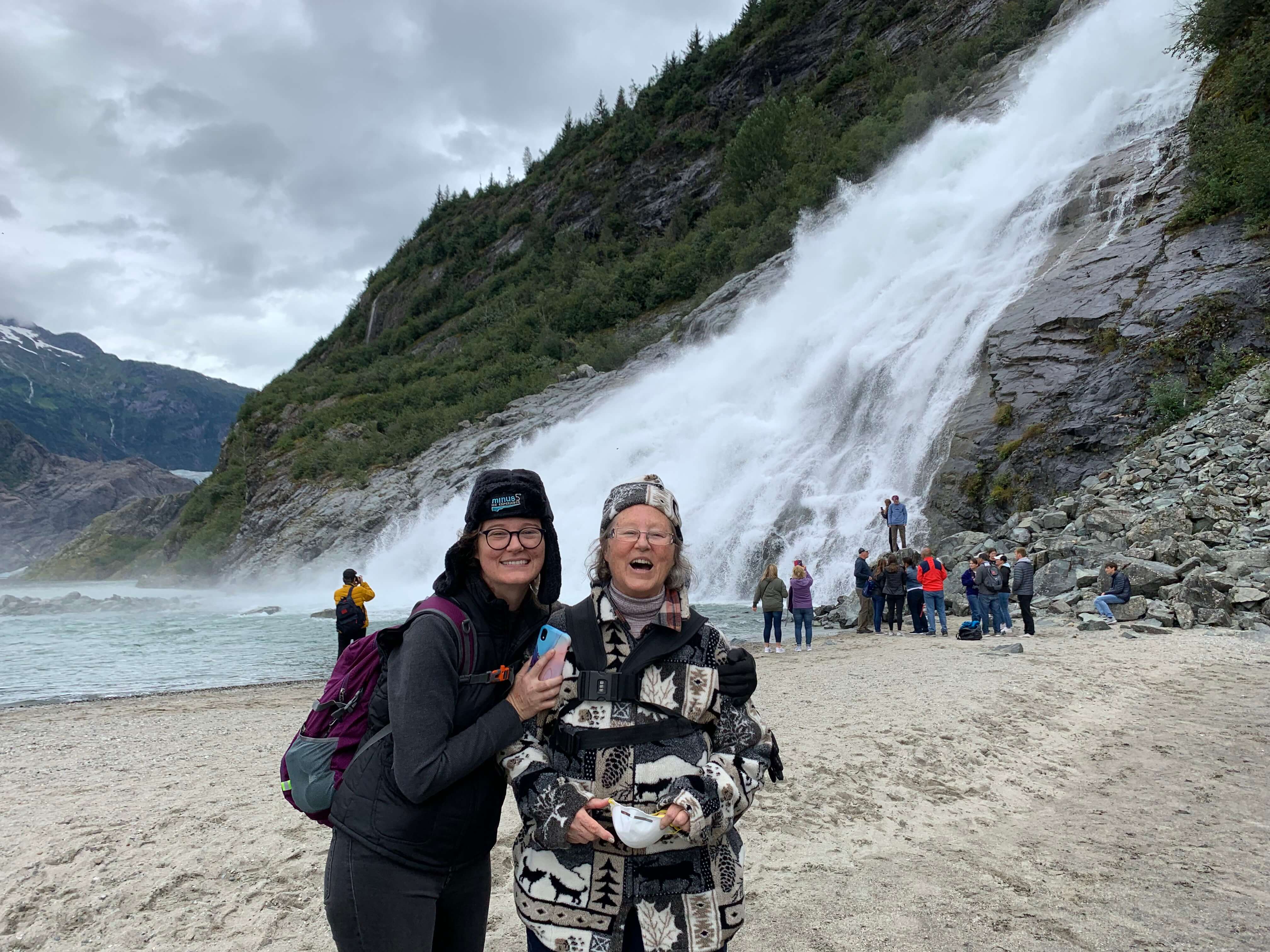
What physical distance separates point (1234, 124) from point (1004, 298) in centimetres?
755

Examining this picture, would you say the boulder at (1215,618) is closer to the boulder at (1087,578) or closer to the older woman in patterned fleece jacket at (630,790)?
the boulder at (1087,578)

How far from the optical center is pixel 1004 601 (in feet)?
42.6

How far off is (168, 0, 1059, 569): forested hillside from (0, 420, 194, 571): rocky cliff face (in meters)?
82.8

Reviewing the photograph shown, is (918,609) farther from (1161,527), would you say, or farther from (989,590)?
(1161,527)

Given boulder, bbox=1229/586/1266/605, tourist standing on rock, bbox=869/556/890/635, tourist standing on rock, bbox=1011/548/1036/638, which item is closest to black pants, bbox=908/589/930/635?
tourist standing on rock, bbox=869/556/890/635

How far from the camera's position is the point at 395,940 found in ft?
6.63

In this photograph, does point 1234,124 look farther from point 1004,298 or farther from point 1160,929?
point 1160,929

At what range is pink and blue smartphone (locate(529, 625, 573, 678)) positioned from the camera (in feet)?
6.64

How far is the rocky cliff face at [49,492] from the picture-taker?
119250 mm

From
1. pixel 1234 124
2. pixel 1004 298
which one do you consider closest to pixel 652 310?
pixel 1004 298

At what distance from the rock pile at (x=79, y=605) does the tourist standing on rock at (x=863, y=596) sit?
79.0 feet

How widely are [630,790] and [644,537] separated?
0.71 m

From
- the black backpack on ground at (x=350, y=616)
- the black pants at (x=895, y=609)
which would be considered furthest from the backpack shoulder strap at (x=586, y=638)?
the black pants at (x=895, y=609)

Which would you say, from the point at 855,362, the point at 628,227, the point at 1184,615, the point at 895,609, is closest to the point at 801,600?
the point at 895,609
